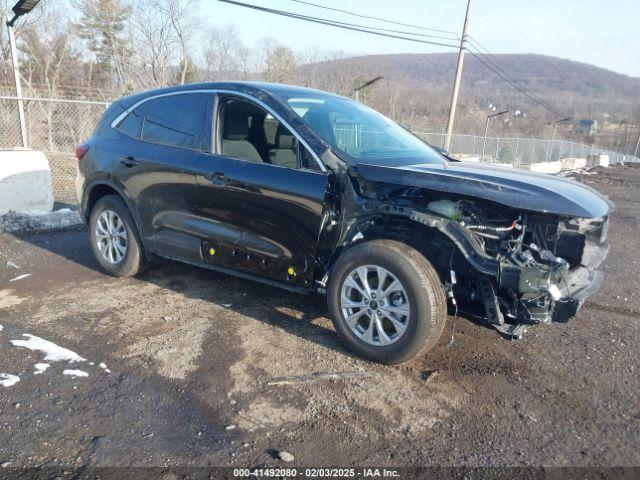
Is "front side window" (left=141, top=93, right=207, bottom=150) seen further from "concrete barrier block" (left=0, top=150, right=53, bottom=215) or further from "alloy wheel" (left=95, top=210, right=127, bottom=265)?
"concrete barrier block" (left=0, top=150, right=53, bottom=215)

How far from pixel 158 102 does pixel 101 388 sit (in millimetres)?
2683

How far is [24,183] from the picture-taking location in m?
7.14

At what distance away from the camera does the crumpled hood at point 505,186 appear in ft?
9.71

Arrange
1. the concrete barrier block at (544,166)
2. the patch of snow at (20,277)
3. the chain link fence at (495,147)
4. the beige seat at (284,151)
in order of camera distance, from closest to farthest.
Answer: the beige seat at (284,151)
the patch of snow at (20,277)
the concrete barrier block at (544,166)
the chain link fence at (495,147)

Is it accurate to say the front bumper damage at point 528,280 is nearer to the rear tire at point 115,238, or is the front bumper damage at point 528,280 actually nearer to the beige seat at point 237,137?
the beige seat at point 237,137

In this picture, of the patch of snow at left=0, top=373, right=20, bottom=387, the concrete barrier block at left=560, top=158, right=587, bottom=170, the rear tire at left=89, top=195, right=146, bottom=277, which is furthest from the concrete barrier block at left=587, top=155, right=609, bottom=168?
the patch of snow at left=0, top=373, right=20, bottom=387

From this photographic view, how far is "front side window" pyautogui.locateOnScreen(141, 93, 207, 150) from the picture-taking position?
427 centimetres

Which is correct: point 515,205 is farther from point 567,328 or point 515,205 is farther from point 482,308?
point 567,328

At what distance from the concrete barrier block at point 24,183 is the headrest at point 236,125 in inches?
172

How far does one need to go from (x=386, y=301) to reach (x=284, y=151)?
1.41 metres

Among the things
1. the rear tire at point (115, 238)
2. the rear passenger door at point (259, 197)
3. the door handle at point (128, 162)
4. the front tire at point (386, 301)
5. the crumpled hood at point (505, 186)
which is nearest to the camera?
the crumpled hood at point (505, 186)

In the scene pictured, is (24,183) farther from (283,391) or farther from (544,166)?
(544,166)

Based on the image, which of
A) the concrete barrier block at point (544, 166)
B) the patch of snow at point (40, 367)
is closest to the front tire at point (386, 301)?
the patch of snow at point (40, 367)

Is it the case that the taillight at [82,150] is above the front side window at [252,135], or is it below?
below
